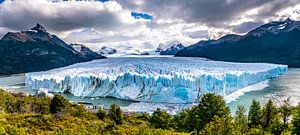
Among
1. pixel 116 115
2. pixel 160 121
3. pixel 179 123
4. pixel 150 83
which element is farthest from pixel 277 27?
pixel 160 121

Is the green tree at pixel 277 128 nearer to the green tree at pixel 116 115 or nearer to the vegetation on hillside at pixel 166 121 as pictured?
the vegetation on hillside at pixel 166 121

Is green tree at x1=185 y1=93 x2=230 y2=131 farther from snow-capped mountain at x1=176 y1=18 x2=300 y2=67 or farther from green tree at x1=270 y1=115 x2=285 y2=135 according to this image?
snow-capped mountain at x1=176 y1=18 x2=300 y2=67

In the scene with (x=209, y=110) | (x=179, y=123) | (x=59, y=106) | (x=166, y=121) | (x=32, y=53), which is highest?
(x=32, y=53)

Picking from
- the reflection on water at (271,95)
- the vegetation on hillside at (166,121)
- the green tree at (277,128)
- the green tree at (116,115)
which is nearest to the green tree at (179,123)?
the vegetation on hillside at (166,121)

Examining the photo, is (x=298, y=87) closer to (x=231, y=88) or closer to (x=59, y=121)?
(x=231, y=88)

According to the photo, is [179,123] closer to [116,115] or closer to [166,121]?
[166,121]

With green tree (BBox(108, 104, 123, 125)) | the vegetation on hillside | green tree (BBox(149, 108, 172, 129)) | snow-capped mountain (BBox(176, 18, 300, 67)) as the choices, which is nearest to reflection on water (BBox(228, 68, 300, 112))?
the vegetation on hillside

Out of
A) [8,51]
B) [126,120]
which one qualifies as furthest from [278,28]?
[126,120]
